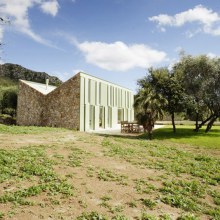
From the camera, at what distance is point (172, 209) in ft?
33.9

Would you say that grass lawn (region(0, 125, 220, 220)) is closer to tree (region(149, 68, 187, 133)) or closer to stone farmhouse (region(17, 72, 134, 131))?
tree (region(149, 68, 187, 133))

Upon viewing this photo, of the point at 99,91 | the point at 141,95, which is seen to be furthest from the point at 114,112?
the point at 141,95

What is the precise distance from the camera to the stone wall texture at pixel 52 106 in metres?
40.6

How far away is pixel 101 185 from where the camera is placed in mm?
12070

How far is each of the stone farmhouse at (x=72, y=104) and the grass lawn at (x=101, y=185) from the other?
2221 centimetres

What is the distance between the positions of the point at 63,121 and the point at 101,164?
2692 centimetres

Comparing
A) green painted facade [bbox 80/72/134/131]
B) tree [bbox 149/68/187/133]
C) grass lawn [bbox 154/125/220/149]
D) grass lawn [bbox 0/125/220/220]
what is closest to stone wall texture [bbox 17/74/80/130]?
green painted facade [bbox 80/72/134/131]

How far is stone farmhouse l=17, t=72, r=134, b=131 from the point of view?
4056cm

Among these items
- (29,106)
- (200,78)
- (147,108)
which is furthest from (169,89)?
(29,106)

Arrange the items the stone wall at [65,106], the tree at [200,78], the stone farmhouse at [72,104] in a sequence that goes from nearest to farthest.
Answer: the tree at [200,78]
the stone wall at [65,106]
the stone farmhouse at [72,104]

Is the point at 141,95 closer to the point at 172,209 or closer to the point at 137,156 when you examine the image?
the point at 137,156

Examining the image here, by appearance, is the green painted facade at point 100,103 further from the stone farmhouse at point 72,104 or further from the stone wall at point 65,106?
the stone wall at point 65,106

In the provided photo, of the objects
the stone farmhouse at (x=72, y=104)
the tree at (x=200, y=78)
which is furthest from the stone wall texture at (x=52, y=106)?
the tree at (x=200, y=78)

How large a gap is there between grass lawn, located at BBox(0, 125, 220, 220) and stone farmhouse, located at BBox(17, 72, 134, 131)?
2221 centimetres
